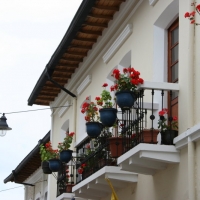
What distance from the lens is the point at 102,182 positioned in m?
13.2

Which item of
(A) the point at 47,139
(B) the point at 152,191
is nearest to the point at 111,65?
(B) the point at 152,191

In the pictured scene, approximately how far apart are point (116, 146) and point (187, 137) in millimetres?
2083

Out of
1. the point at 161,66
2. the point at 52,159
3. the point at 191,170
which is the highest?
the point at 161,66

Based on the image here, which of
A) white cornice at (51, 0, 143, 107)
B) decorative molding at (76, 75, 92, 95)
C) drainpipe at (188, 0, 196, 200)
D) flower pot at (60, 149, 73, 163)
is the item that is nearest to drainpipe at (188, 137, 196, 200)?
drainpipe at (188, 0, 196, 200)

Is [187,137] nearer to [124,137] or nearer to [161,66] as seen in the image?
[124,137]

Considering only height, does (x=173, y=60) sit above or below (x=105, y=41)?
below

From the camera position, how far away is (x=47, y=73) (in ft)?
57.9

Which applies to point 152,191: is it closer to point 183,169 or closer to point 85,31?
point 183,169

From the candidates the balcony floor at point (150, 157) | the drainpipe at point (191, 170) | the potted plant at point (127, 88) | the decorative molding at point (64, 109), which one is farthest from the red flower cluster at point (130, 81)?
the decorative molding at point (64, 109)

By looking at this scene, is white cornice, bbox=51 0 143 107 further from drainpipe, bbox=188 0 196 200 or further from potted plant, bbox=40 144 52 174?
drainpipe, bbox=188 0 196 200

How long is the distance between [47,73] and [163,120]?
712 cm

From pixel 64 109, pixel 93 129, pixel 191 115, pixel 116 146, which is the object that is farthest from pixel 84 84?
pixel 191 115

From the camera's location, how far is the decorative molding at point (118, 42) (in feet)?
45.4

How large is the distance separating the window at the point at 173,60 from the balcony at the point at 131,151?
19 cm
